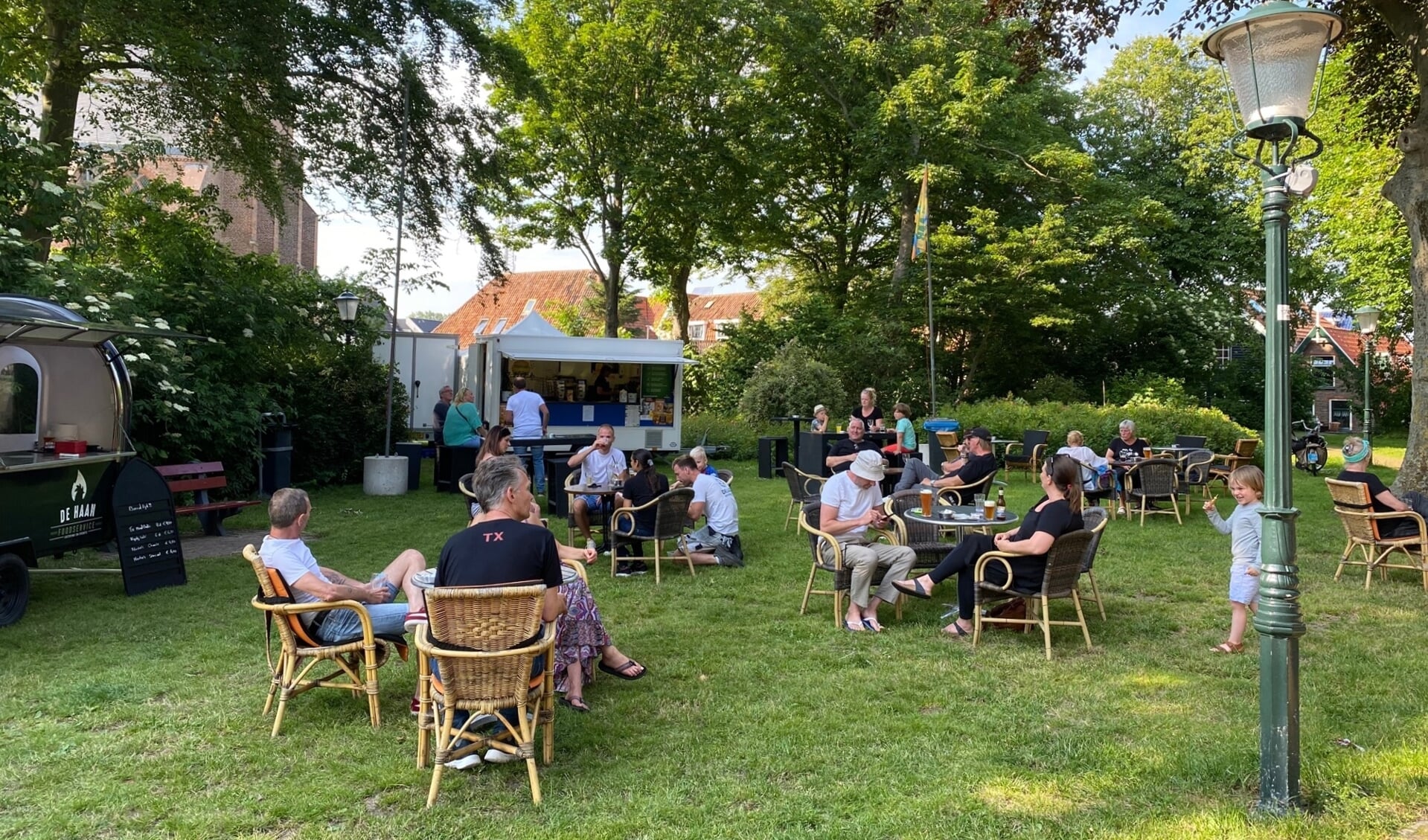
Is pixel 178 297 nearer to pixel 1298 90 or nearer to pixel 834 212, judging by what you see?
pixel 1298 90

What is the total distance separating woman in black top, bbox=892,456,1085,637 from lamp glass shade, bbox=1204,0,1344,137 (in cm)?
249

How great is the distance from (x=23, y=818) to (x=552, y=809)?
187 cm

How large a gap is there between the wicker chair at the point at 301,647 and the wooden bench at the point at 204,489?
5.07 meters

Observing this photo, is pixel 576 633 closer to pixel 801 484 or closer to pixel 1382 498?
pixel 801 484

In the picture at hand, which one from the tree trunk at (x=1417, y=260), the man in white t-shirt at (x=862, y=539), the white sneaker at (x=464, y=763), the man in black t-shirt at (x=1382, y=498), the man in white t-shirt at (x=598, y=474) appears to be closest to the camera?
the white sneaker at (x=464, y=763)

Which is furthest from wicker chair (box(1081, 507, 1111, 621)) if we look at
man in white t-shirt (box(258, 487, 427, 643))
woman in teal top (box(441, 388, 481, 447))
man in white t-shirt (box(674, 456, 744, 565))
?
woman in teal top (box(441, 388, 481, 447))

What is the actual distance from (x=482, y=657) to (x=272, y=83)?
993 cm

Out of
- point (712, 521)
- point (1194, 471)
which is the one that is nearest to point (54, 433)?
point (712, 521)

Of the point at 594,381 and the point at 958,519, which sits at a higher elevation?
the point at 594,381

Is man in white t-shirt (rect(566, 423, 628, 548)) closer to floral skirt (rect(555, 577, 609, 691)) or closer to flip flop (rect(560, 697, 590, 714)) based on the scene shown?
floral skirt (rect(555, 577, 609, 691))

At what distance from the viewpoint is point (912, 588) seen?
5.61 meters

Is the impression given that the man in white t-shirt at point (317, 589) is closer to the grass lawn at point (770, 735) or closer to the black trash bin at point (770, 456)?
the grass lawn at point (770, 735)

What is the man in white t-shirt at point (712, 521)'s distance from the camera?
7.40 m

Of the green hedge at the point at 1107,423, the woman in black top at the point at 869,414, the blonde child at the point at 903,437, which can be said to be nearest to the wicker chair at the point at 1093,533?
the blonde child at the point at 903,437
